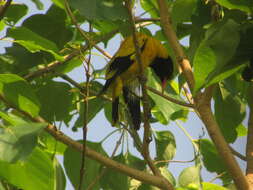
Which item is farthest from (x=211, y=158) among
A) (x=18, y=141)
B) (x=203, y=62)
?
(x=18, y=141)

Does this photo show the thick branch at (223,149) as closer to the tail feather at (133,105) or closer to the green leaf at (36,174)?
the green leaf at (36,174)

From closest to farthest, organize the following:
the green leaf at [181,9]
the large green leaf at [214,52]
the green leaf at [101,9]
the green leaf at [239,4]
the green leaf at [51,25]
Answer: the large green leaf at [214,52], the green leaf at [239,4], the green leaf at [101,9], the green leaf at [181,9], the green leaf at [51,25]

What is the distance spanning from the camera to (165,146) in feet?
9.49

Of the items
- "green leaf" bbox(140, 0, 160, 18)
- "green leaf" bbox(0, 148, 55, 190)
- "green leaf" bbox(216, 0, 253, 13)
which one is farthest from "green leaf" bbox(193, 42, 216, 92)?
"green leaf" bbox(140, 0, 160, 18)

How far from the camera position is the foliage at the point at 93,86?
158cm

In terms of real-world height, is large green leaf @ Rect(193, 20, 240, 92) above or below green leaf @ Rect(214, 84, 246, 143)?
above

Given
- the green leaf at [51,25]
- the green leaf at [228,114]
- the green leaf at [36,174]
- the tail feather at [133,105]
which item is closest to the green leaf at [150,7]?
the green leaf at [51,25]

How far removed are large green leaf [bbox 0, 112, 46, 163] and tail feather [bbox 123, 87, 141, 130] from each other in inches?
52.7

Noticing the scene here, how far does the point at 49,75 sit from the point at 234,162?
1.17 metres

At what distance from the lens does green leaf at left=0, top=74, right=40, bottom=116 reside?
6.08 ft

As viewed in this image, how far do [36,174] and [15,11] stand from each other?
118 centimetres

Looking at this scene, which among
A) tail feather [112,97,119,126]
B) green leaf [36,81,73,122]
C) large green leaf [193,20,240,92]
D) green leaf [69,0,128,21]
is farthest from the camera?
tail feather [112,97,119,126]

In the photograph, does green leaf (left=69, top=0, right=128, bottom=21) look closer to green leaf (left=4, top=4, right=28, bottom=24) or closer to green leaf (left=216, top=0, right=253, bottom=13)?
green leaf (left=216, top=0, right=253, bottom=13)

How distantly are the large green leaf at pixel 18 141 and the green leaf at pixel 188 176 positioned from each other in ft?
3.50
